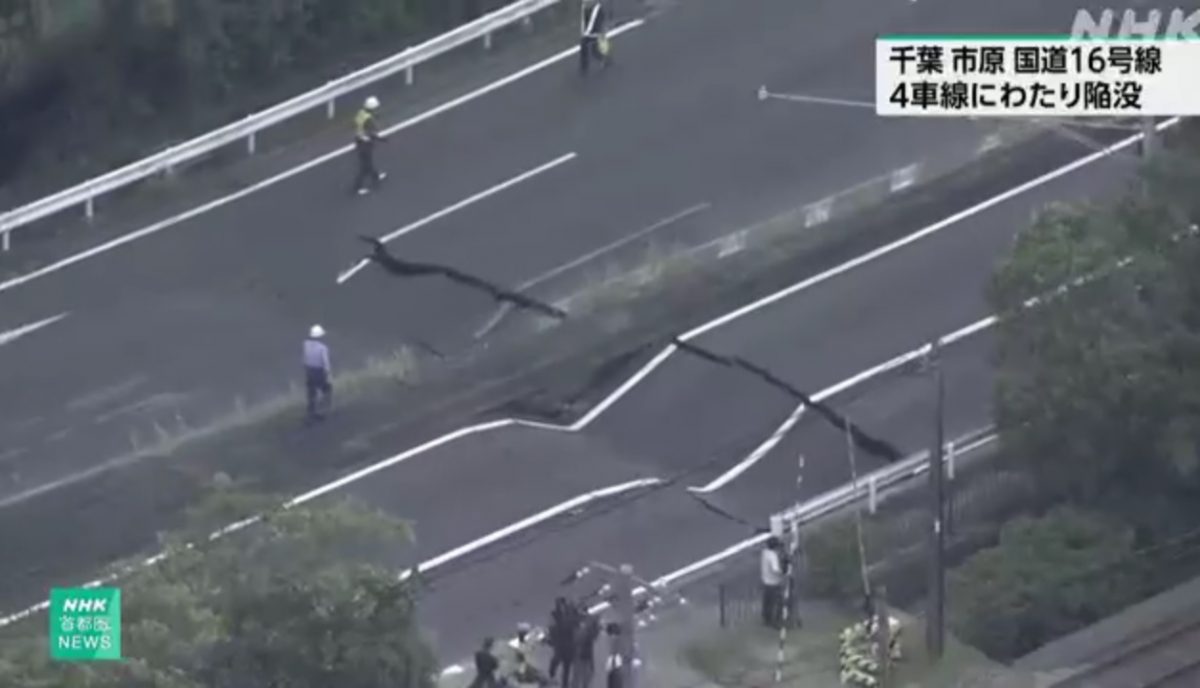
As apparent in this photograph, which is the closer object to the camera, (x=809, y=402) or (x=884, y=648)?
(x=884, y=648)

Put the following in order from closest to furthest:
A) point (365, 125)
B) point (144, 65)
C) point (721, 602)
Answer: point (721, 602), point (365, 125), point (144, 65)

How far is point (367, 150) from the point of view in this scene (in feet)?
153

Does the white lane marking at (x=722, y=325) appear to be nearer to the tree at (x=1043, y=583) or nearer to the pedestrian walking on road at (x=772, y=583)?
the pedestrian walking on road at (x=772, y=583)

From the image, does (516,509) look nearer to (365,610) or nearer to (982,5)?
(365,610)

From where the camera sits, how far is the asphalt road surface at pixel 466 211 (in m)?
42.2

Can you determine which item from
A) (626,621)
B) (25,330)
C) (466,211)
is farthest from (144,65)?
(626,621)

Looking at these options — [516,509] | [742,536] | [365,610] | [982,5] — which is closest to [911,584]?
[742,536]

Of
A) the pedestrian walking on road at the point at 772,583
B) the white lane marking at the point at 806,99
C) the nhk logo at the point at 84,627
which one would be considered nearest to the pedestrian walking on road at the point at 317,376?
the pedestrian walking on road at the point at 772,583

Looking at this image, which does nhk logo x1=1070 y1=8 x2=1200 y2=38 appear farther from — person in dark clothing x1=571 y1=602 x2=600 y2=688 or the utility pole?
person in dark clothing x1=571 y1=602 x2=600 y2=688

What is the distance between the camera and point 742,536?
39.0m

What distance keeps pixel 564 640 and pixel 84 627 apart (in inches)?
307

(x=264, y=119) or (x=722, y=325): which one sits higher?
(x=264, y=119)

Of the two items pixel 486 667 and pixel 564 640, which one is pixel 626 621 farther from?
pixel 486 667
